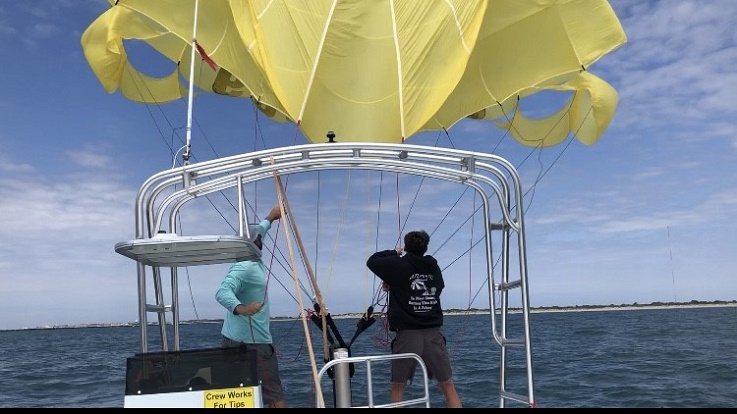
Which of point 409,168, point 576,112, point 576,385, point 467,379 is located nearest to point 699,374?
point 576,385

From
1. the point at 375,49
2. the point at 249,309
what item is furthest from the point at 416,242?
the point at 375,49

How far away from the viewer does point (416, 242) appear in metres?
6.89

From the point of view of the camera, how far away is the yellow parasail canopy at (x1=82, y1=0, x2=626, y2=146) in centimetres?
850

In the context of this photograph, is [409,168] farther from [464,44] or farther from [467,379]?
[467,379]

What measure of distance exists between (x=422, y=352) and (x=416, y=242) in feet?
3.75

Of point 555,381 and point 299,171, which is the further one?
point 555,381

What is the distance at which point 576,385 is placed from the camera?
20.2 metres

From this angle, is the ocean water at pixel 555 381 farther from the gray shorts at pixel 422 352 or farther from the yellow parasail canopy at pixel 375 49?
the yellow parasail canopy at pixel 375 49

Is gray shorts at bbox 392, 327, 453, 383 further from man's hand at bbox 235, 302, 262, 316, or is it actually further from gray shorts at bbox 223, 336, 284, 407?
man's hand at bbox 235, 302, 262, 316

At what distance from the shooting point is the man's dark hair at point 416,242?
271 inches

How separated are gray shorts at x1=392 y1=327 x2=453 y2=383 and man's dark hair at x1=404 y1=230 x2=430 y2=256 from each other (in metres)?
0.83

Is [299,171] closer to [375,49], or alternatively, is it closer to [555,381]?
[375,49]

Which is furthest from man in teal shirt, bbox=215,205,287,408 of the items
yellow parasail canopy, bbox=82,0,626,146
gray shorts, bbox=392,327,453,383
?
yellow parasail canopy, bbox=82,0,626,146

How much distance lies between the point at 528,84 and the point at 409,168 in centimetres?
403
